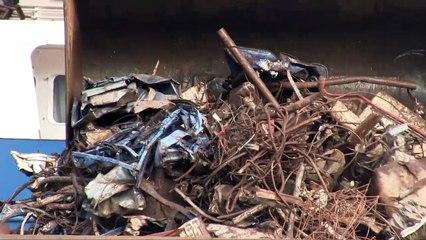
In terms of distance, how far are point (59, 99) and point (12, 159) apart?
17.5 inches

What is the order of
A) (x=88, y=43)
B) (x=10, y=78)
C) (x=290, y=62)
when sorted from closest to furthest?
1. (x=290, y=62)
2. (x=88, y=43)
3. (x=10, y=78)

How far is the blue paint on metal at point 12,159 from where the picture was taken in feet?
10.5

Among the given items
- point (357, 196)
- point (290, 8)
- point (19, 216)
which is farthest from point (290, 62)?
point (19, 216)

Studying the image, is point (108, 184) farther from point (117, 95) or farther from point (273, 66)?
point (273, 66)

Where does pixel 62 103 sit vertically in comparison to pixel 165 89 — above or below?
below

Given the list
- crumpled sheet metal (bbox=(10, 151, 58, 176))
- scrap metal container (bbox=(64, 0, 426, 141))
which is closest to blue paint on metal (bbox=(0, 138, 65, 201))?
scrap metal container (bbox=(64, 0, 426, 141))

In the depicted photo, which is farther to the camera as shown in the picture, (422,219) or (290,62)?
(290,62)

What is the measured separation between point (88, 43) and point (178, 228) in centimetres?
135

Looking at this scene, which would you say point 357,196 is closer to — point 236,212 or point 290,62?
point 236,212

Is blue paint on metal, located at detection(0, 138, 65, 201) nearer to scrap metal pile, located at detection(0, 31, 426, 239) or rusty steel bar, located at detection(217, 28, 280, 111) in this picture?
scrap metal pile, located at detection(0, 31, 426, 239)

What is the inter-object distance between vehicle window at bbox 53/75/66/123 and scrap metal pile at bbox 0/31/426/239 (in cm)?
97

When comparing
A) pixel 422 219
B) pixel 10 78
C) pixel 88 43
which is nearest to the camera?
pixel 422 219

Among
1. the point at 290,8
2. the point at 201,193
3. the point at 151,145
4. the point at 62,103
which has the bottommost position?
the point at 62,103

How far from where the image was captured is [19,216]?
218 cm
